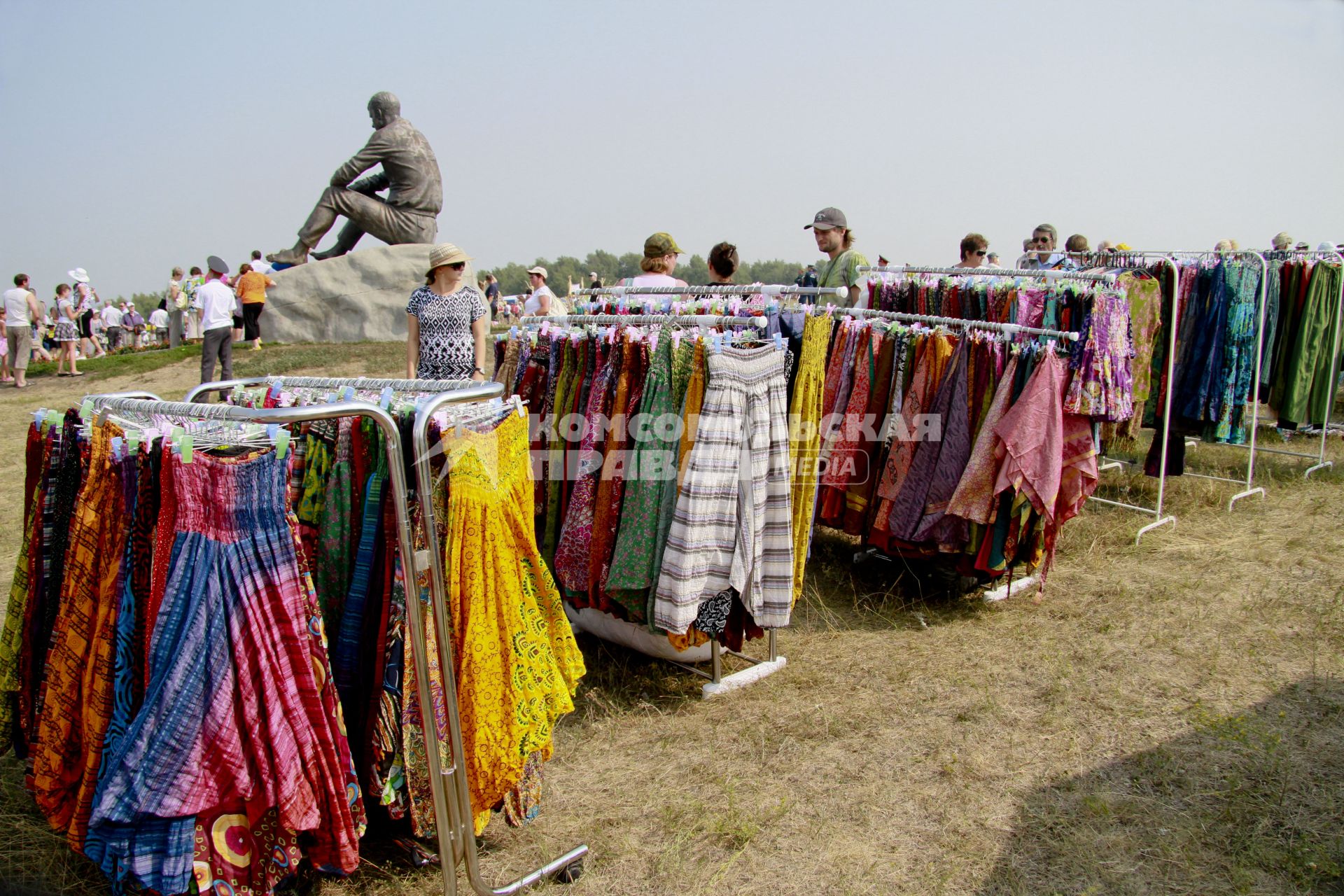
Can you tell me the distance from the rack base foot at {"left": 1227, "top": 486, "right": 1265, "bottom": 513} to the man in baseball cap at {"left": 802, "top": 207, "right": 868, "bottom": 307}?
3000 millimetres

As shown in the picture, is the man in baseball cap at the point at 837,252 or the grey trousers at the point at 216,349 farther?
the grey trousers at the point at 216,349

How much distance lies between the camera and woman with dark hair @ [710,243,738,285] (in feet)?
20.1

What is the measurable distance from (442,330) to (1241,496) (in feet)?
18.1

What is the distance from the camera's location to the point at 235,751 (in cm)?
192

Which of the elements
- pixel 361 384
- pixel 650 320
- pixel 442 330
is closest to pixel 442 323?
pixel 442 330

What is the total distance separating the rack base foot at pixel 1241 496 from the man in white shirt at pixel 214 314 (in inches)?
388

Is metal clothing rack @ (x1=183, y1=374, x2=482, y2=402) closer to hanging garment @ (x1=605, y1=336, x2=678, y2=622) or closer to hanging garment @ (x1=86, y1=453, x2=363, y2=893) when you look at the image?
hanging garment @ (x1=86, y1=453, x2=363, y2=893)

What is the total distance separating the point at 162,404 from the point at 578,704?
207cm

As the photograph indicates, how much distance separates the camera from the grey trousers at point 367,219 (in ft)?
44.7

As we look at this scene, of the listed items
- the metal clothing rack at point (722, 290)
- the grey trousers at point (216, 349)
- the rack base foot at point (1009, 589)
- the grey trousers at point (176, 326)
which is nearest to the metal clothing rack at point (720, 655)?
the metal clothing rack at point (722, 290)

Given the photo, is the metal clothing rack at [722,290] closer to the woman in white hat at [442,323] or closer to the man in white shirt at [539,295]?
the woman in white hat at [442,323]

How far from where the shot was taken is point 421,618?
2.11 m

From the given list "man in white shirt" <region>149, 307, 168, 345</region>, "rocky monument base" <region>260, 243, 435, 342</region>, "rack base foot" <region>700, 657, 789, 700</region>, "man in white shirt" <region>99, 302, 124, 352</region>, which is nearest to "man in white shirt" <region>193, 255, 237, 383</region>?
"rocky monument base" <region>260, 243, 435, 342</region>

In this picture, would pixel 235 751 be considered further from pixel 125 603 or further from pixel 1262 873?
pixel 1262 873
